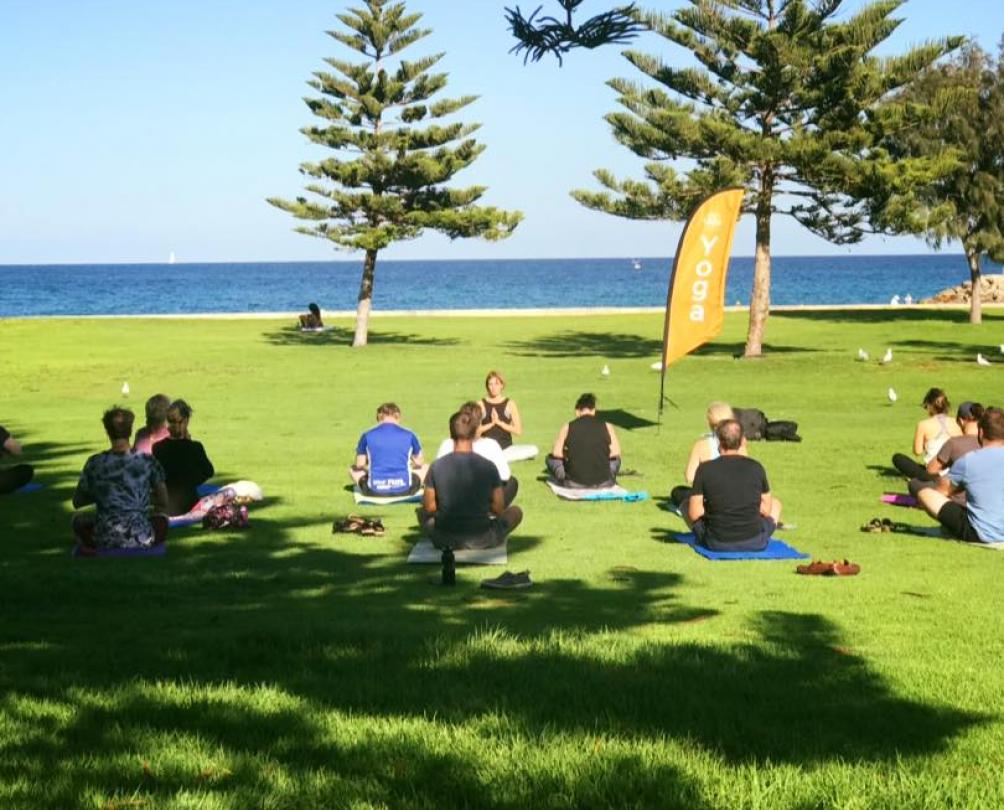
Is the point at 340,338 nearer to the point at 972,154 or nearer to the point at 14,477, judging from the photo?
the point at 972,154

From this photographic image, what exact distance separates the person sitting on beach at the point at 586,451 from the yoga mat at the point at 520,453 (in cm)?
188

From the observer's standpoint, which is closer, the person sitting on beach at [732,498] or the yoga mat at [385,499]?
the person sitting on beach at [732,498]

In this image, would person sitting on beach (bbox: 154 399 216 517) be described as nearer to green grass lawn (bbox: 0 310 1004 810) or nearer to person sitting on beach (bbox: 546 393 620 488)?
green grass lawn (bbox: 0 310 1004 810)

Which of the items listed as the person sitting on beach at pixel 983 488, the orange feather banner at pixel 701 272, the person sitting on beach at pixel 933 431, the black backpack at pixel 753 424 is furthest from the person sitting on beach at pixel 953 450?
the orange feather banner at pixel 701 272

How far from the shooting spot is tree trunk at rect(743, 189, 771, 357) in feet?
98.3

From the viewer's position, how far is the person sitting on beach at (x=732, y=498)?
30.8 feet

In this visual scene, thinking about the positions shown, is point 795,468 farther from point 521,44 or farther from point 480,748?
point 521,44

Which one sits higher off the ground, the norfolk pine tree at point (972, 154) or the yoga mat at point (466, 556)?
the norfolk pine tree at point (972, 154)

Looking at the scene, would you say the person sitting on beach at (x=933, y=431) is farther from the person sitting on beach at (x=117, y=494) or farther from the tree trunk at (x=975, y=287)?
the tree trunk at (x=975, y=287)

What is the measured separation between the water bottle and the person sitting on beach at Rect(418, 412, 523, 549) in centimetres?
100

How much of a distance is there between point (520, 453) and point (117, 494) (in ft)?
20.2

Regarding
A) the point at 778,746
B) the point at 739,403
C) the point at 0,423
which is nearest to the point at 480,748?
the point at 778,746

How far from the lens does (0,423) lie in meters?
18.2

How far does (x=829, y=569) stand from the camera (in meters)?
8.52
